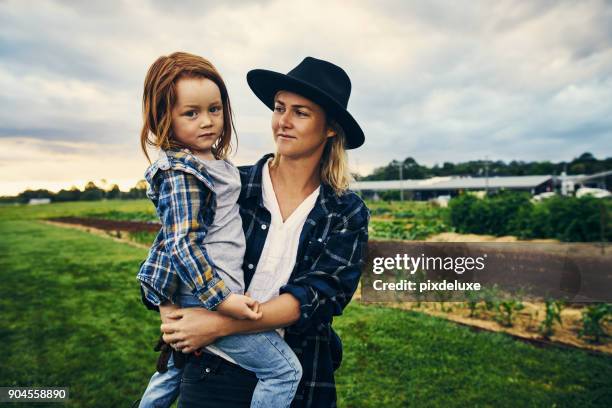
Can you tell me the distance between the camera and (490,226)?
55.0ft

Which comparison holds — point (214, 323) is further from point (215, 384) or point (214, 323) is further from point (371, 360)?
point (371, 360)

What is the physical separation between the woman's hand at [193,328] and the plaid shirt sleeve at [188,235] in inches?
2.3

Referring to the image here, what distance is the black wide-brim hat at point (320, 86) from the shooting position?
2.03 metres

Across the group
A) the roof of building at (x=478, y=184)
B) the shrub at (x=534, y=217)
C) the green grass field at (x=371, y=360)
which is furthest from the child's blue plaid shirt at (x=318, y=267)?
the roof of building at (x=478, y=184)

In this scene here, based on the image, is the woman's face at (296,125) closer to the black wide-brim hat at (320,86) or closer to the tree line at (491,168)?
the black wide-brim hat at (320,86)

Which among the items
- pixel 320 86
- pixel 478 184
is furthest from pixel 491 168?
pixel 320 86

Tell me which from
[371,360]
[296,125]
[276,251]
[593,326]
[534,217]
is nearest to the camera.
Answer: [276,251]

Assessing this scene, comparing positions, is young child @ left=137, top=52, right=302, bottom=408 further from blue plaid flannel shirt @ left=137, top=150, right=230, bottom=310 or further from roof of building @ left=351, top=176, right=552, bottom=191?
roof of building @ left=351, top=176, right=552, bottom=191

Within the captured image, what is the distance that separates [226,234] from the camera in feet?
5.79

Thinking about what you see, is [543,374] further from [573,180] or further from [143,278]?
[573,180]


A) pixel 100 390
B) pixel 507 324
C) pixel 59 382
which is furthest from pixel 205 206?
pixel 507 324

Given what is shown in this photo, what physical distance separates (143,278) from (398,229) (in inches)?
743

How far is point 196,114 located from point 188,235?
1.73 ft

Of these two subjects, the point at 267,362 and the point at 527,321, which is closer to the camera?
the point at 267,362
